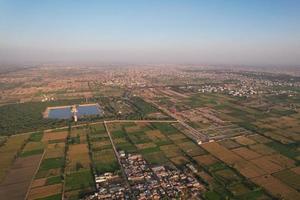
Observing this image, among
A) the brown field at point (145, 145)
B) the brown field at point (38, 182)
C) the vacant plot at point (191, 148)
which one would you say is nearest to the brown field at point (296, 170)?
the vacant plot at point (191, 148)

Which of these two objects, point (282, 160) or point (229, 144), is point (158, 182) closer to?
point (229, 144)

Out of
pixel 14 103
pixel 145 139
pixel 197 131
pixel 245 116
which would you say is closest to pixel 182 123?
pixel 197 131

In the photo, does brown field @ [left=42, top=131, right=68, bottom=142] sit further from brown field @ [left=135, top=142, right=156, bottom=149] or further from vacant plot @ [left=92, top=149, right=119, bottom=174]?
brown field @ [left=135, top=142, right=156, bottom=149]

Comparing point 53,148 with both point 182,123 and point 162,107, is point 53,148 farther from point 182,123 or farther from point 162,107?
point 162,107

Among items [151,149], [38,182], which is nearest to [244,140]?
[151,149]

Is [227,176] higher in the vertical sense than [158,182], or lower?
higher

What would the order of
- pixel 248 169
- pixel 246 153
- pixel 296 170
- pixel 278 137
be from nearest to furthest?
pixel 296 170, pixel 248 169, pixel 246 153, pixel 278 137

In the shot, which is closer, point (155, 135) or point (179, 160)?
point (179, 160)
